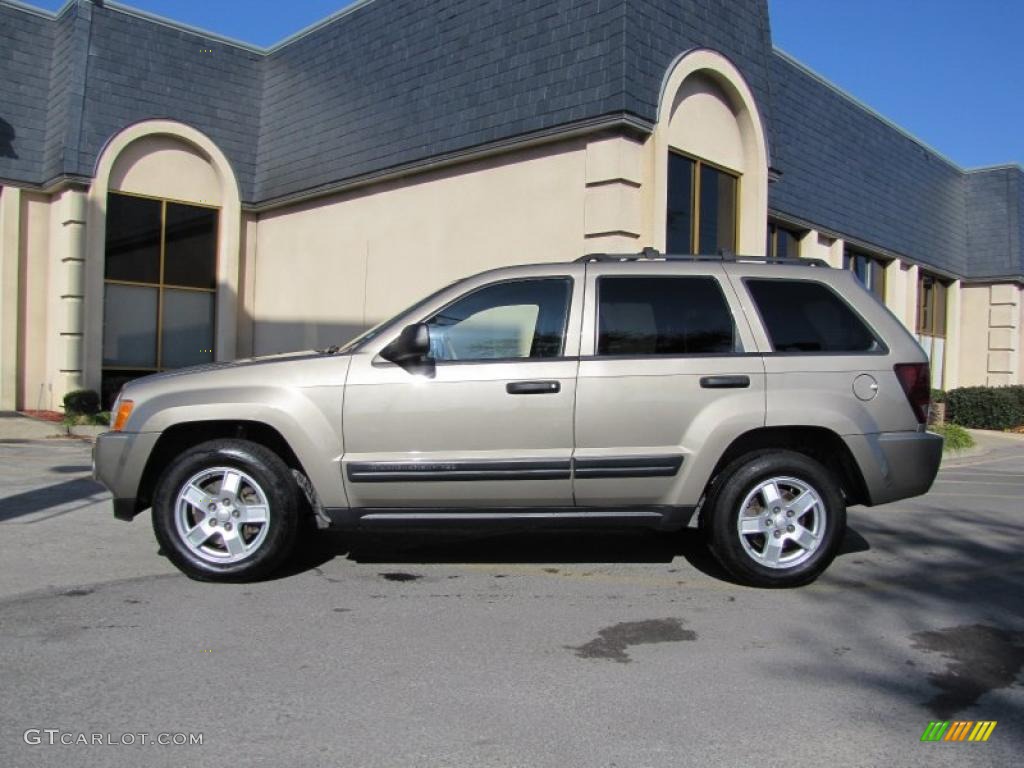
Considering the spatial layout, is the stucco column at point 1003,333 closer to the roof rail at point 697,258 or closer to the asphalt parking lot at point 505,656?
the asphalt parking lot at point 505,656

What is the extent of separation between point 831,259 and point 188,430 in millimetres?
15431

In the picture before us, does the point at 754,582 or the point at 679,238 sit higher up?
the point at 679,238

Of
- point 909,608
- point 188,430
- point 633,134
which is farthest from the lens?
point 633,134

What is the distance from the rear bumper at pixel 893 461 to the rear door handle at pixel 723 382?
751 millimetres

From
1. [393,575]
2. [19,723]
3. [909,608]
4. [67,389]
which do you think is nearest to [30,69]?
[67,389]

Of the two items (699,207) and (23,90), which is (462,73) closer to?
(699,207)

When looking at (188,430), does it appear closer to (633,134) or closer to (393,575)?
(393,575)

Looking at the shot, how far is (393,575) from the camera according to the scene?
19.2 feet

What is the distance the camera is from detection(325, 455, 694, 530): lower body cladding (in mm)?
5328

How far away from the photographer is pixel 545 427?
17.6 feet

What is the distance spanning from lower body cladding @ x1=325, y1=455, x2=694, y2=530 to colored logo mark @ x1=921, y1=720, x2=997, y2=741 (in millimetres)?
2099

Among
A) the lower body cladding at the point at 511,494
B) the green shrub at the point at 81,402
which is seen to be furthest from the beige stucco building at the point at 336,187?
the lower body cladding at the point at 511,494

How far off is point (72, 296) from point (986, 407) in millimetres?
20016

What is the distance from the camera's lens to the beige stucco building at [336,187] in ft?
38.2
